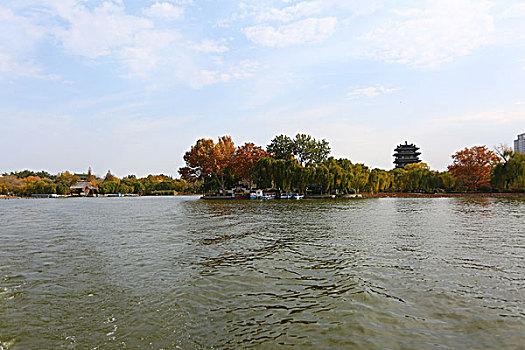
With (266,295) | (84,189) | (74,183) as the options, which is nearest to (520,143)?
(84,189)

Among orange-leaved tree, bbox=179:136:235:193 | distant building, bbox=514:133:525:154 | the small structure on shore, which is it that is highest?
distant building, bbox=514:133:525:154

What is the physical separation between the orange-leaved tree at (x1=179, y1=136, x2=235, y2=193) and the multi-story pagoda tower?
54.5 metres

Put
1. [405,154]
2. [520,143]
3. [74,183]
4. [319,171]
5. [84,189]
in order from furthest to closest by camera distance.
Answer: [520,143]
[74,183]
[84,189]
[405,154]
[319,171]

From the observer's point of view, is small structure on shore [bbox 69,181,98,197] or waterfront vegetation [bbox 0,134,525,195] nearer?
waterfront vegetation [bbox 0,134,525,195]

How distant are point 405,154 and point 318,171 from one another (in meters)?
55.1

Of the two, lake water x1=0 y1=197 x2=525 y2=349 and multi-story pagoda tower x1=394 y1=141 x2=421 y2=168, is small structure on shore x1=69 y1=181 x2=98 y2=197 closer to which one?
multi-story pagoda tower x1=394 y1=141 x2=421 y2=168

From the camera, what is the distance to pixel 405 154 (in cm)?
9050

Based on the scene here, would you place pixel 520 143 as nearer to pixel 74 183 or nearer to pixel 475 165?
pixel 475 165

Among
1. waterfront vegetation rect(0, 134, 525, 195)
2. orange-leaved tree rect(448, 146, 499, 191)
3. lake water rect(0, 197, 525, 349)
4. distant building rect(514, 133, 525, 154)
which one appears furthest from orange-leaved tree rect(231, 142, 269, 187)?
distant building rect(514, 133, 525, 154)

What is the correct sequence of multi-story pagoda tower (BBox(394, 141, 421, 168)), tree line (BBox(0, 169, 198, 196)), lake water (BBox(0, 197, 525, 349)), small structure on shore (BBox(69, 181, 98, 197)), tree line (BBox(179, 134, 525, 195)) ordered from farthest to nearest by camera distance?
small structure on shore (BBox(69, 181, 98, 197)), tree line (BBox(0, 169, 198, 196)), multi-story pagoda tower (BBox(394, 141, 421, 168)), tree line (BBox(179, 134, 525, 195)), lake water (BBox(0, 197, 525, 349))

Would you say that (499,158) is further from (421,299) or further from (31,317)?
(31,317)

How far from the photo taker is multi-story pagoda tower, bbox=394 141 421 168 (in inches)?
3531

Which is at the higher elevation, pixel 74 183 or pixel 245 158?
pixel 245 158

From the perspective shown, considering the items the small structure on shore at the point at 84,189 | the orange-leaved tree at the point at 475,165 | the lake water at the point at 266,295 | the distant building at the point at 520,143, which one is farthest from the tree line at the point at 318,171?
the distant building at the point at 520,143
